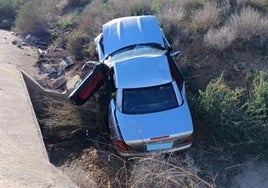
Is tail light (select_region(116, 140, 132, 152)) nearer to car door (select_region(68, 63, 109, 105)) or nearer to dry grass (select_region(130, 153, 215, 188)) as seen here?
dry grass (select_region(130, 153, 215, 188))

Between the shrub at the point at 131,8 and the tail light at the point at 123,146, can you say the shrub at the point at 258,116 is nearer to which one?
the tail light at the point at 123,146

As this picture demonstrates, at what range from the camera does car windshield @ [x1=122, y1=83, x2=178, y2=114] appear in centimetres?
→ 851

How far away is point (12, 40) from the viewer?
14.2 metres

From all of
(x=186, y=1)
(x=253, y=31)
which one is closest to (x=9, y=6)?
(x=186, y=1)

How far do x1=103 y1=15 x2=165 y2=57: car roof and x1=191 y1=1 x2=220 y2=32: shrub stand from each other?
251 centimetres

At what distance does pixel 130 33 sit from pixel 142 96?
210 cm

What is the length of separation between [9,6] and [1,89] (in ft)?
30.7

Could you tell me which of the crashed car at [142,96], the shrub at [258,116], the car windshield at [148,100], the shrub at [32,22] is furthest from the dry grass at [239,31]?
the shrub at [32,22]

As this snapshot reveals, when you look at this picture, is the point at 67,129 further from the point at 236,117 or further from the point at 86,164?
the point at 236,117

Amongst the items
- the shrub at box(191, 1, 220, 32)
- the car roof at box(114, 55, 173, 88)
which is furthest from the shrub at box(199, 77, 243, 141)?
the shrub at box(191, 1, 220, 32)

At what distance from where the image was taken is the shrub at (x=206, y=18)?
40.9ft

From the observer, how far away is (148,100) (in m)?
8.56

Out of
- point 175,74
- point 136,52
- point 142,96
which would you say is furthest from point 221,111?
point 136,52

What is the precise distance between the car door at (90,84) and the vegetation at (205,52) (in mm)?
2088
